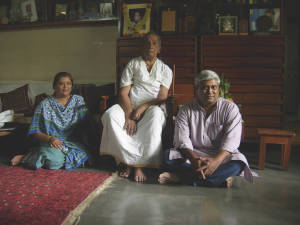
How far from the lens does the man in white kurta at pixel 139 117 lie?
2.25 meters

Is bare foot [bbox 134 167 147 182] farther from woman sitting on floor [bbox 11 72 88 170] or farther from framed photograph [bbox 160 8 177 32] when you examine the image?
framed photograph [bbox 160 8 177 32]

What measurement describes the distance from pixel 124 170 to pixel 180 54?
191 centimetres

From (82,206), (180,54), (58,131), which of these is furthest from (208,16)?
(82,206)

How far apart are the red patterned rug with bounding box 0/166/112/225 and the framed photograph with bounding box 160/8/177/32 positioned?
7.37 feet

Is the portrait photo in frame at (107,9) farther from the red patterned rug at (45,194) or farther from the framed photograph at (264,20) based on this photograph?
the red patterned rug at (45,194)

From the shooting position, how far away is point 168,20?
3668 mm

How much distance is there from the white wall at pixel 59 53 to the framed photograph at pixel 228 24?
154 centimetres

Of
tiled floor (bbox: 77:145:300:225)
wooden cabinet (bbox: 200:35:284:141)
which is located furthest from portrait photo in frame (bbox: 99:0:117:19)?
tiled floor (bbox: 77:145:300:225)

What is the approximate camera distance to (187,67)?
362 cm

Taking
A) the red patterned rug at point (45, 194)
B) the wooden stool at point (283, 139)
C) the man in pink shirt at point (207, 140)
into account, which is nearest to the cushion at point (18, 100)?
the red patterned rug at point (45, 194)

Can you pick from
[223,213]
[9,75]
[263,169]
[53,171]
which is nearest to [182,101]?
[263,169]

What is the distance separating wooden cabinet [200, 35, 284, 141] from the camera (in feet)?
11.3

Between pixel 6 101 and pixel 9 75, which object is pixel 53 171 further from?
pixel 9 75

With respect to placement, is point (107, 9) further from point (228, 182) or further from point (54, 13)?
point (228, 182)
